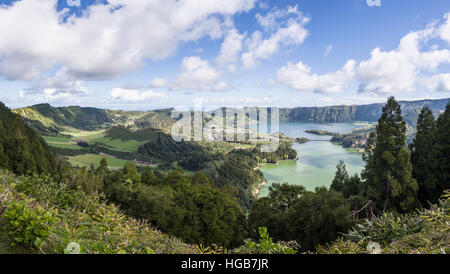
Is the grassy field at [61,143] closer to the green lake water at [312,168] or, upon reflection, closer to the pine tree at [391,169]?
the green lake water at [312,168]

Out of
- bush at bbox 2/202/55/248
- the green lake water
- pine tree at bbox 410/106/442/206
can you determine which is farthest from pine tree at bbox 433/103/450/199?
the green lake water

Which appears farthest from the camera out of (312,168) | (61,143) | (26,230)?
(61,143)

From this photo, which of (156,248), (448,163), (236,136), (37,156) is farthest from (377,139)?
(236,136)

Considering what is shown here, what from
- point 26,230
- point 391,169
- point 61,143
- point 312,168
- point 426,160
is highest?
point 26,230

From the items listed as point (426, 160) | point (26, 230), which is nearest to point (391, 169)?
point (426, 160)

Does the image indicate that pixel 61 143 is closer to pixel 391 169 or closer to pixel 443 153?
pixel 391 169

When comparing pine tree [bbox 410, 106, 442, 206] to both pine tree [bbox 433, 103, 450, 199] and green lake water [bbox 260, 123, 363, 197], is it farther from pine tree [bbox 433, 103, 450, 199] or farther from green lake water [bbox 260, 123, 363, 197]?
green lake water [bbox 260, 123, 363, 197]
